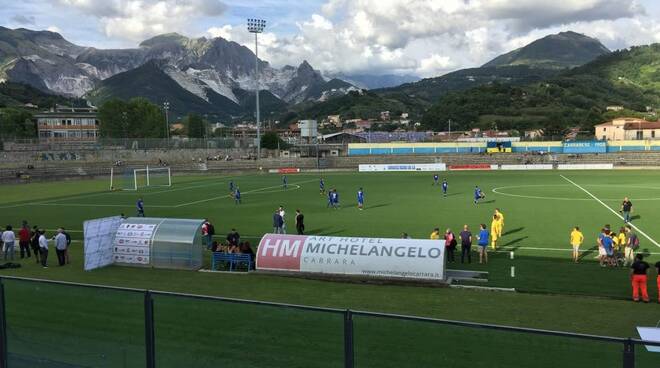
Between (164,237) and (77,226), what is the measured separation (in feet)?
50.2

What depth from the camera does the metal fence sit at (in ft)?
19.5

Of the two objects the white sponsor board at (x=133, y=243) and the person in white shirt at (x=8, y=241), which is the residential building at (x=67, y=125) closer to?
the person in white shirt at (x=8, y=241)

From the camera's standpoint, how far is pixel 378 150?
10825cm

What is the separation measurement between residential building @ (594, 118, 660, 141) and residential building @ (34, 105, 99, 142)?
123 meters

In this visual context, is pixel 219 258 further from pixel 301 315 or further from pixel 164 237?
pixel 301 315

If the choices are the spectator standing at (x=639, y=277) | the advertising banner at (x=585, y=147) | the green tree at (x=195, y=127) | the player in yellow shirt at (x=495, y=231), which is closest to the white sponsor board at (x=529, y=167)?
the advertising banner at (x=585, y=147)

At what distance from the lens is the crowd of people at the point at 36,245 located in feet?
65.8

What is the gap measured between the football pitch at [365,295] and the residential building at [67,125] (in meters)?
97.0

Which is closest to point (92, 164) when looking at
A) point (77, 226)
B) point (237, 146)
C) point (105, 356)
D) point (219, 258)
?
Result: point (237, 146)

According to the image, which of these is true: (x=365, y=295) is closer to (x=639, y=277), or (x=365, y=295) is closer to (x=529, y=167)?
(x=639, y=277)

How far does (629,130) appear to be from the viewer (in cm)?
11288

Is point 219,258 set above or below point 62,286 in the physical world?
below

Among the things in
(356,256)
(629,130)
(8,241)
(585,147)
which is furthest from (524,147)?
(8,241)

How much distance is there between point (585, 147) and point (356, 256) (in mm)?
92466
